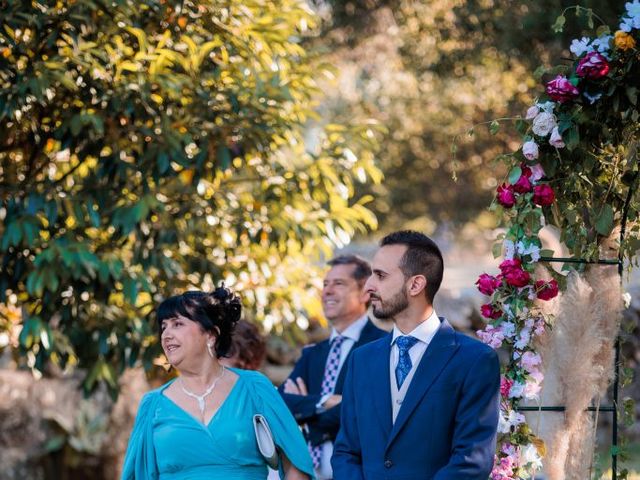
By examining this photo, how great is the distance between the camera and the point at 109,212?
6.33 meters

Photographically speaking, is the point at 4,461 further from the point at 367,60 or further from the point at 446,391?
the point at 446,391

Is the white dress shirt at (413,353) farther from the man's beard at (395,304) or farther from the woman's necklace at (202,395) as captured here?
the woman's necklace at (202,395)

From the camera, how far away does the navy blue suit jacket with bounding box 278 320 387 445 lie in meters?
5.58

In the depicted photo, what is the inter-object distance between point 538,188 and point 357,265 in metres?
1.52

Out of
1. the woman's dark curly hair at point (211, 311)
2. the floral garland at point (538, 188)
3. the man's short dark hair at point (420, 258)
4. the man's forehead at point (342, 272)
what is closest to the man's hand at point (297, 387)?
the man's forehead at point (342, 272)

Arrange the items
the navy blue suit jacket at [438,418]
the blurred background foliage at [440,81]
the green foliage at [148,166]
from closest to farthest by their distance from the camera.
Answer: the navy blue suit jacket at [438,418], the green foliage at [148,166], the blurred background foliage at [440,81]

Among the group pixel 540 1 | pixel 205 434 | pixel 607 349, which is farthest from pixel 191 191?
pixel 540 1

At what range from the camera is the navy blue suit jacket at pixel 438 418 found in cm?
389

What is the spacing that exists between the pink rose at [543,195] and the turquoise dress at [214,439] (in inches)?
56.4

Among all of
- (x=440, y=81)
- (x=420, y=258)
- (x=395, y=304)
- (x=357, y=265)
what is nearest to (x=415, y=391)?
(x=395, y=304)

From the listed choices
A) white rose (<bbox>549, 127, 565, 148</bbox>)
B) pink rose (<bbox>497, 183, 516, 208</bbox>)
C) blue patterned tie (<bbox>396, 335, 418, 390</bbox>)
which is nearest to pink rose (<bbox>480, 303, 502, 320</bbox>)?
pink rose (<bbox>497, 183, 516, 208</bbox>)

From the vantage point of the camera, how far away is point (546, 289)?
462 centimetres

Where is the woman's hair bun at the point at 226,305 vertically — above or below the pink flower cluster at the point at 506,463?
above

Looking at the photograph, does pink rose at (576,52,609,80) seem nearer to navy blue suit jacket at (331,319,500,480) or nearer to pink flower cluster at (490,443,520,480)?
navy blue suit jacket at (331,319,500,480)
